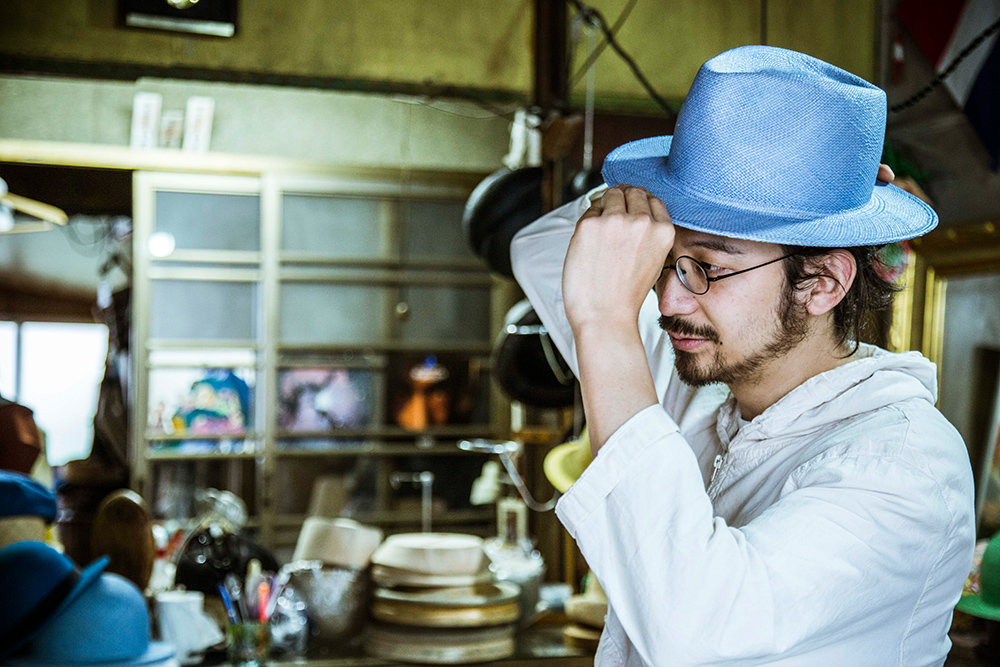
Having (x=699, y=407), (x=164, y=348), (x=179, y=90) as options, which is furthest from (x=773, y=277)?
(x=179, y=90)

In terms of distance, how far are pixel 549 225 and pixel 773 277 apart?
1.85 ft

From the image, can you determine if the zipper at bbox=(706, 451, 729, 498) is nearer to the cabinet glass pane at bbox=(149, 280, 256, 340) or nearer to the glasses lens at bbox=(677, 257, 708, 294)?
the glasses lens at bbox=(677, 257, 708, 294)

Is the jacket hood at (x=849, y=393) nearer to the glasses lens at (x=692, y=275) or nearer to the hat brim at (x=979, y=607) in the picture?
the glasses lens at (x=692, y=275)

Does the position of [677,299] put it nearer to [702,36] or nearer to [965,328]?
[965,328]

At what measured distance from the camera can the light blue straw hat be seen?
104 centimetres

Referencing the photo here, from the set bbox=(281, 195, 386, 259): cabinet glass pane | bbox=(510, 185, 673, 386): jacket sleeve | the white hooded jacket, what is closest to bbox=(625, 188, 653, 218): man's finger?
the white hooded jacket

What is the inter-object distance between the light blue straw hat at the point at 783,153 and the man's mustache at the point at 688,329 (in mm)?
116

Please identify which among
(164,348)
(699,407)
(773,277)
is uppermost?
(773,277)

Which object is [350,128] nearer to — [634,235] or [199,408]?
[199,408]

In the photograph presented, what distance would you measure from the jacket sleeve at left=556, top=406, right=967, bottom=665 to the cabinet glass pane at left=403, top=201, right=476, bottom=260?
13.5 ft

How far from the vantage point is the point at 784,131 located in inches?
40.9

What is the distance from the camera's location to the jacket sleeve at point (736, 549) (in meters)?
0.83

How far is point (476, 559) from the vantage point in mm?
2674

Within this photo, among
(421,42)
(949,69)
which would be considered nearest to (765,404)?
(949,69)
